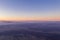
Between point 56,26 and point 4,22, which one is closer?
point 56,26

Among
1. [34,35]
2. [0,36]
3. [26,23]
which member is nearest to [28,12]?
[26,23]

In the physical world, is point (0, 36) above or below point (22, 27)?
below

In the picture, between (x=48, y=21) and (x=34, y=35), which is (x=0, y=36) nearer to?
(x=34, y=35)

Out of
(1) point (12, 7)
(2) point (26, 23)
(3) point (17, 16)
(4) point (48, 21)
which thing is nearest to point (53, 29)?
(4) point (48, 21)

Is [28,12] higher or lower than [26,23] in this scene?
higher

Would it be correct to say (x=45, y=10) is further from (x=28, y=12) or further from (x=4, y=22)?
(x=4, y=22)

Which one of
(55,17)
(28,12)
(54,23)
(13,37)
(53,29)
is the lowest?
(13,37)
